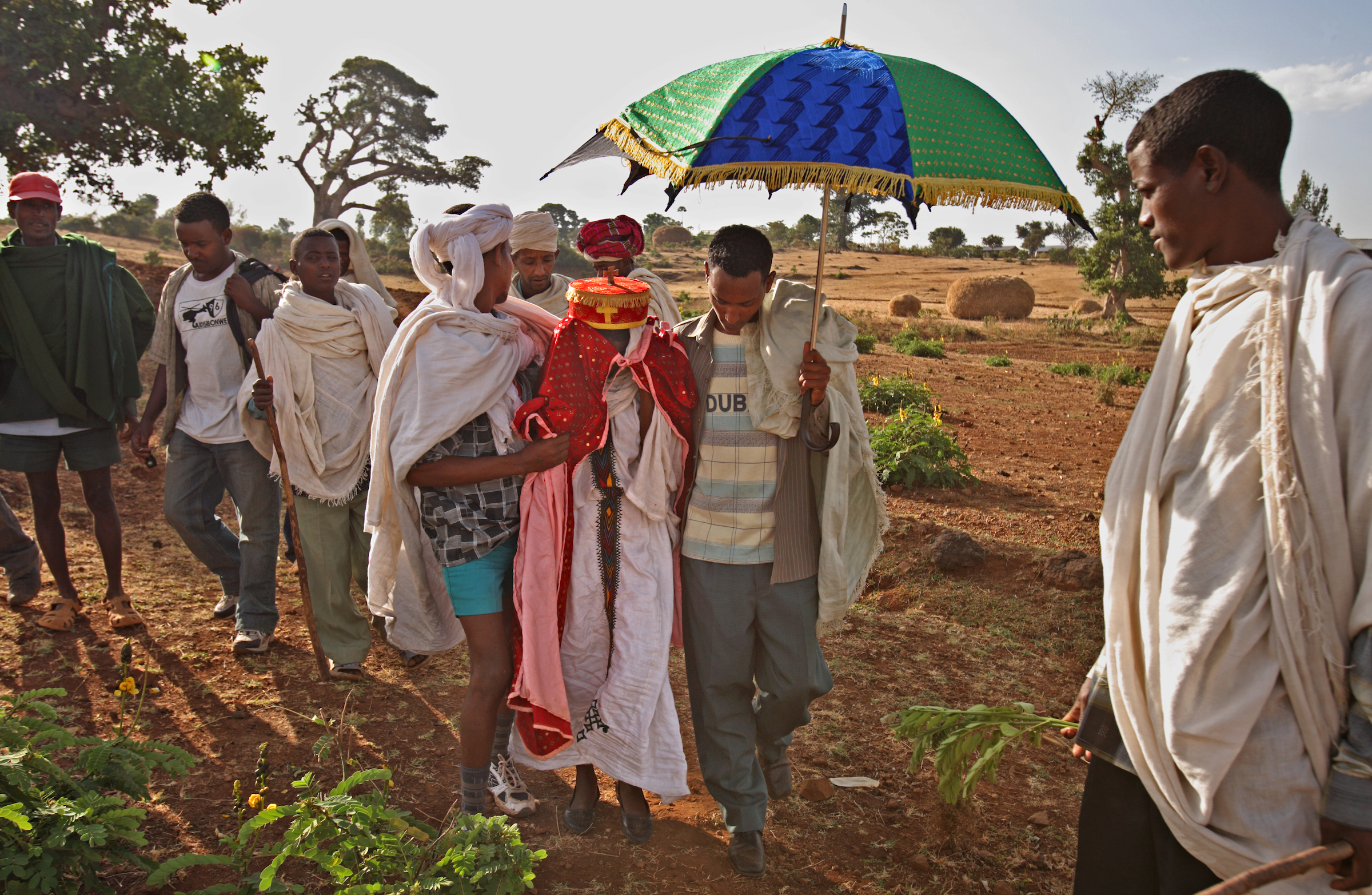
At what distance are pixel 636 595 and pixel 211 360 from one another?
2.69 meters

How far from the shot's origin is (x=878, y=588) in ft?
18.4

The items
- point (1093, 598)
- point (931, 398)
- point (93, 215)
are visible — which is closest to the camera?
point (1093, 598)

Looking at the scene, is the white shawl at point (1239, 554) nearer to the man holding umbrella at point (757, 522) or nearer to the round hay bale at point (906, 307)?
the man holding umbrella at point (757, 522)

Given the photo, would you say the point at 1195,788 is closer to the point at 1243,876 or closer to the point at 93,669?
the point at 1243,876

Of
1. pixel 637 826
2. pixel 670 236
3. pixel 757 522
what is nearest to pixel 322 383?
pixel 757 522

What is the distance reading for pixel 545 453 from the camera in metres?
2.88

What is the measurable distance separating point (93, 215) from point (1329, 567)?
47.6 m

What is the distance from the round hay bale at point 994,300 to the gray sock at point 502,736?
26.7 m

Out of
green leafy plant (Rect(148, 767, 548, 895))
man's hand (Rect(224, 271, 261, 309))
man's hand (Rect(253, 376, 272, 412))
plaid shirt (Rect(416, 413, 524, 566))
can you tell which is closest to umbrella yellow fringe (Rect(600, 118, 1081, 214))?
plaid shirt (Rect(416, 413, 524, 566))

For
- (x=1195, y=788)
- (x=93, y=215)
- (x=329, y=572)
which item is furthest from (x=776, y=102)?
(x=93, y=215)

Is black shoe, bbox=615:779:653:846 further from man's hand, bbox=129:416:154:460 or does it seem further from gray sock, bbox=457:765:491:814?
man's hand, bbox=129:416:154:460

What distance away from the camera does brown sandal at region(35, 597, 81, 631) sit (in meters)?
4.49

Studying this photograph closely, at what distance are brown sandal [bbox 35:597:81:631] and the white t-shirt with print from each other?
3.65 feet

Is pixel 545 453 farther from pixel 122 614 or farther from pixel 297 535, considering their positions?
pixel 122 614
